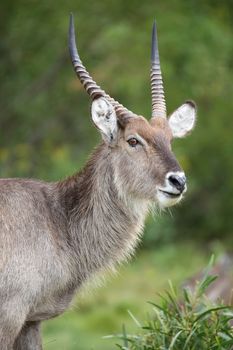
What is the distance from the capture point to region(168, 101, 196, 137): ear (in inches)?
398

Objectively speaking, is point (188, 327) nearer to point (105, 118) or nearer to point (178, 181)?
point (178, 181)

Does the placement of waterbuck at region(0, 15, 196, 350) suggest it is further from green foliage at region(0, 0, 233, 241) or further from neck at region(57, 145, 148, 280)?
green foliage at region(0, 0, 233, 241)

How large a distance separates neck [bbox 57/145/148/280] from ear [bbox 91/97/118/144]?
0.20 m

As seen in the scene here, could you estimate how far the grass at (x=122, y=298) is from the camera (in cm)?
1644

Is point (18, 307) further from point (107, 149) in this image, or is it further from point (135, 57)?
point (135, 57)

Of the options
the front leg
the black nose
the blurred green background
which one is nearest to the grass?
the blurred green background

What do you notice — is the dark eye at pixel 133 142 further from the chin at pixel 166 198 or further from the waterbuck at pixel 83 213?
the chin at pixel 166 198

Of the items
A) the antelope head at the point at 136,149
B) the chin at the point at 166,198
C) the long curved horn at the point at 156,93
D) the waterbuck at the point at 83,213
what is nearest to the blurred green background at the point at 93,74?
the waterbuck at the point at 83,213

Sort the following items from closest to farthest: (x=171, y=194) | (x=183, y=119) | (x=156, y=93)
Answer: (x=171, y=194)
(x=156, y=93)
(x=183, y=119)

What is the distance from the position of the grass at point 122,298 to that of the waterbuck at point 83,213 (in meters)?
4.16

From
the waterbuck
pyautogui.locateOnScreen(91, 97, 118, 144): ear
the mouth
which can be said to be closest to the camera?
the waterbuck

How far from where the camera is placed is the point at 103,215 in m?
9.68

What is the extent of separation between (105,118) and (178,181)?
3.14 ft

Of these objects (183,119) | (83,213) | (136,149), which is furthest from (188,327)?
(183,119)
